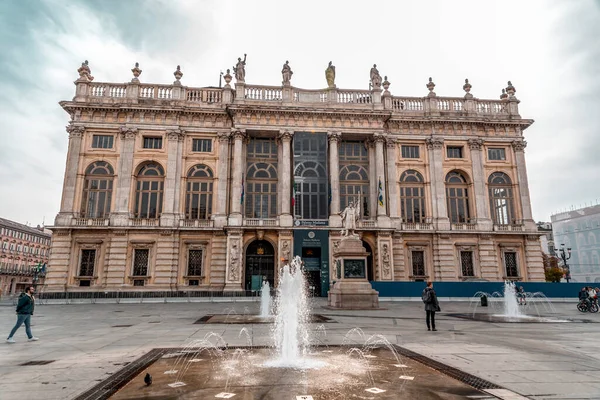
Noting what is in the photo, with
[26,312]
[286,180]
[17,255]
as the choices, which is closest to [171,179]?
[286,180]

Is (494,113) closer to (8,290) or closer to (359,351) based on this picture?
(359,351)

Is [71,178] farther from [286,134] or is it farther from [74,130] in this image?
[286,134]

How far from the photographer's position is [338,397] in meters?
4.91

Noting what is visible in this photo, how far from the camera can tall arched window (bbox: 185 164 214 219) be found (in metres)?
32.8

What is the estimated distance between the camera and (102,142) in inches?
1302

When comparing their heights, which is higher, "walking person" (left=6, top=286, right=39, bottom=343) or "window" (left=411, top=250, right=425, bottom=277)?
"window" (left=411, top=250, right=425, bottom=277)

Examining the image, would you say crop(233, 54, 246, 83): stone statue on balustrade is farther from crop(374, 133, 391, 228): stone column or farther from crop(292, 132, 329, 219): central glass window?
crop(374, 133, 391, 228): stone column

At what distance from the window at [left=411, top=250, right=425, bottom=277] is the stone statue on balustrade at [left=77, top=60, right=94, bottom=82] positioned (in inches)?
1337

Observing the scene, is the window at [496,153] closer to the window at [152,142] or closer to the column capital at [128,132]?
the window at [152,142]

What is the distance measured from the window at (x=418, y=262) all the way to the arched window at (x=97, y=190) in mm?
27613

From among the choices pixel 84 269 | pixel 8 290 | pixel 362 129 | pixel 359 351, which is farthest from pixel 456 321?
pixel 8 290

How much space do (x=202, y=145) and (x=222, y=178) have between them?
3.94 metres

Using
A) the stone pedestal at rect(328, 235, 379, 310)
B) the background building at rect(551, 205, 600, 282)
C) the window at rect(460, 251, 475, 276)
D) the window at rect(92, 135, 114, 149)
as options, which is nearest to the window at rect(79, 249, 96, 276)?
the window at rect(92, 135, 114, 149)

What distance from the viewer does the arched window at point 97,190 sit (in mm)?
32000
